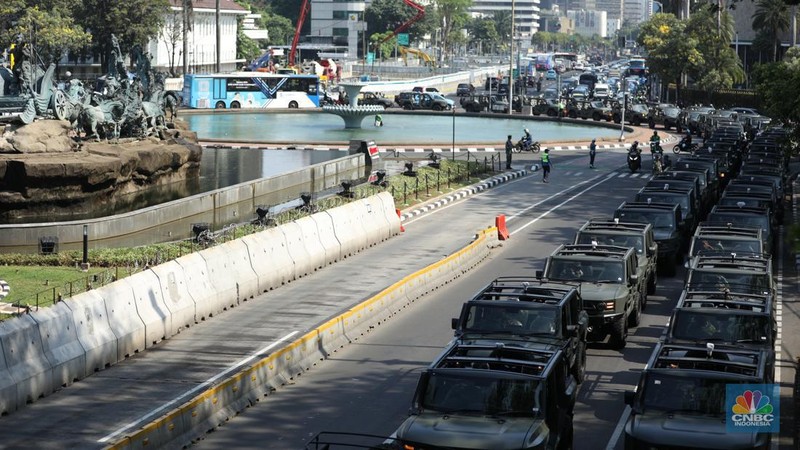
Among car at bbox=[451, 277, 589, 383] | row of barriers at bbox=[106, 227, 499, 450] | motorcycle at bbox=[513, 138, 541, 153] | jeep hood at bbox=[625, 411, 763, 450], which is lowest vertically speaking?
row of barriers at bbox=[106, 227, 499, 450]

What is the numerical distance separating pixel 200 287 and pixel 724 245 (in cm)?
1148

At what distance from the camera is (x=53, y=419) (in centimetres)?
1867

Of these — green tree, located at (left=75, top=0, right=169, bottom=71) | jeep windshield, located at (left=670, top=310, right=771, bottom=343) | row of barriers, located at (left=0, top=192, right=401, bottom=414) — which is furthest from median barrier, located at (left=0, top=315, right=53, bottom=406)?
green tree, located at (left=75, top=0, right=169, bottom=71)

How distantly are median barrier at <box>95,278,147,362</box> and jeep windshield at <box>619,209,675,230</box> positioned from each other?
13.3 metres

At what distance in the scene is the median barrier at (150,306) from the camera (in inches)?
906

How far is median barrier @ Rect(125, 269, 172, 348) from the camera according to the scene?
23.0 meters

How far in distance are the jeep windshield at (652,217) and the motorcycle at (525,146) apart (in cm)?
3169

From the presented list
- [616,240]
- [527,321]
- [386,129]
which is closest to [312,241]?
[616,240]

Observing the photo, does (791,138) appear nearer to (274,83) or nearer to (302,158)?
(302,158)

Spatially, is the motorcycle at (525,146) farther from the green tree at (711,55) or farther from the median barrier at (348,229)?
the green tree at (711,55)

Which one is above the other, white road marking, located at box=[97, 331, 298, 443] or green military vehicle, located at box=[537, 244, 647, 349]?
green military vehicle, located at box=[537, 244, 647, 349]

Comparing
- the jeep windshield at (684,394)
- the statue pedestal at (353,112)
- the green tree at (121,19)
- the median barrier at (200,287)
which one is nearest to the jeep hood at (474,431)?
the jeep windshield at (684,394)

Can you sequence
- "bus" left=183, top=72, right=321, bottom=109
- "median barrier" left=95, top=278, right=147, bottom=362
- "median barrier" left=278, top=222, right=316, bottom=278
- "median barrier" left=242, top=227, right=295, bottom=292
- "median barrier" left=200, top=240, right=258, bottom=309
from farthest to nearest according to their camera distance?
"bus" left=183, top=72, right=321, bottom=109
"median barrier" left=278, top=222, right=316, bottom=278
"median barrier" left=242, top=227, right=295, bottom=292
"median barrier" left=200, top=240, right=258, bottom=309
"median barrier" left=95, top=278, right=147, bottom=362

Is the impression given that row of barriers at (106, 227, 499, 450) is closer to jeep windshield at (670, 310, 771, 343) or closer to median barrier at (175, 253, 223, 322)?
median barrier at (175, 253, 223, 322)
